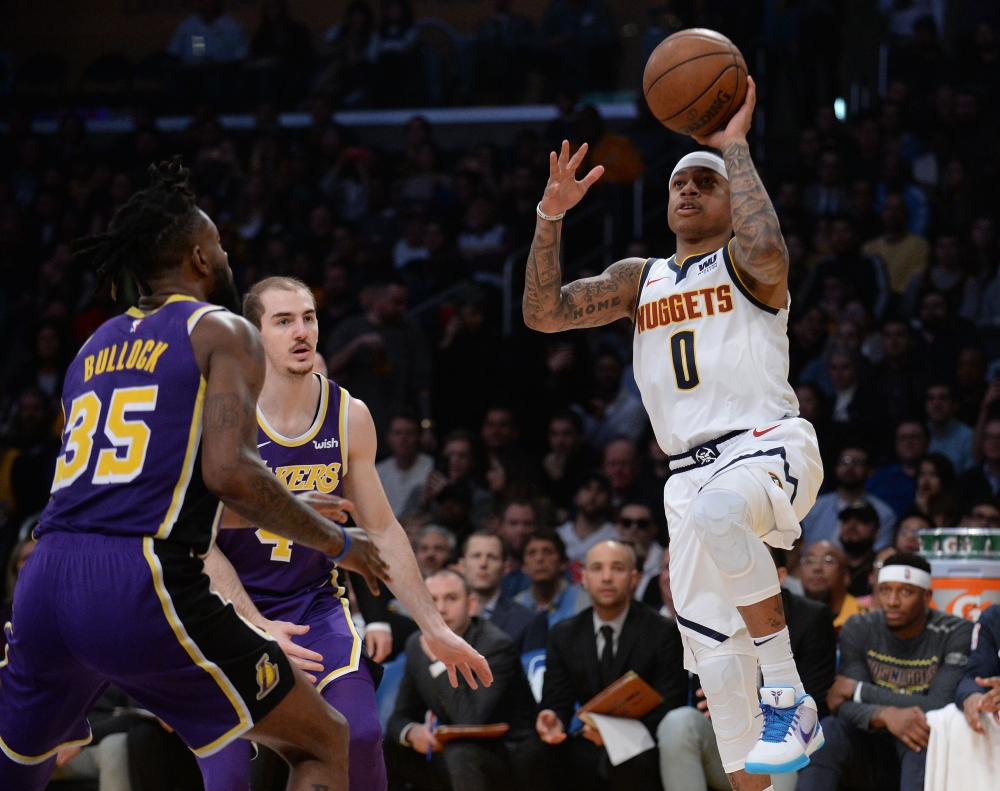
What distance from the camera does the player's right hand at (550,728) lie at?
7438mm

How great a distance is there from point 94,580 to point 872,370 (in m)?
7.71

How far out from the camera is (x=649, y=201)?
13.1 meters

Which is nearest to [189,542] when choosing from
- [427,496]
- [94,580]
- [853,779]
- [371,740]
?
[94,580]

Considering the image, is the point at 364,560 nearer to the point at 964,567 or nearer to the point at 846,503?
the point at 964,567

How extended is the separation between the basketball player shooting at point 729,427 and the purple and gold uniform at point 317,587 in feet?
3.38

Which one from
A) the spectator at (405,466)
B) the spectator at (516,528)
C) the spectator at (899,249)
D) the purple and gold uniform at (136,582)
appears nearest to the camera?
the purple and gold uniform at (136,582)

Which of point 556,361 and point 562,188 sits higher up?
point 562,188

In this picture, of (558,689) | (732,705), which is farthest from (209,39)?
(732,705)

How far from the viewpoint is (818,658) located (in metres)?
7.18

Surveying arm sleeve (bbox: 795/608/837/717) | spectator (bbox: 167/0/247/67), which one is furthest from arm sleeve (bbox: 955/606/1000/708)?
spectator (bbox: 167/0/247/67)

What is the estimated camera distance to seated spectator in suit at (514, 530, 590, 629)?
28.5 feet

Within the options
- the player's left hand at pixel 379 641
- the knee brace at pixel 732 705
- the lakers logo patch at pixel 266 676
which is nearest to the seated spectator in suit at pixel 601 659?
the player's left hand at pixel 379 641

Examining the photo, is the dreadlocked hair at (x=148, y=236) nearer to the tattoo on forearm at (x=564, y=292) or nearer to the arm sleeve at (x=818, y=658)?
the tattoo on forearm at (x=564, y=292)

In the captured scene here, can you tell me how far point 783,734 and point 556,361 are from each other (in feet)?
21.7
